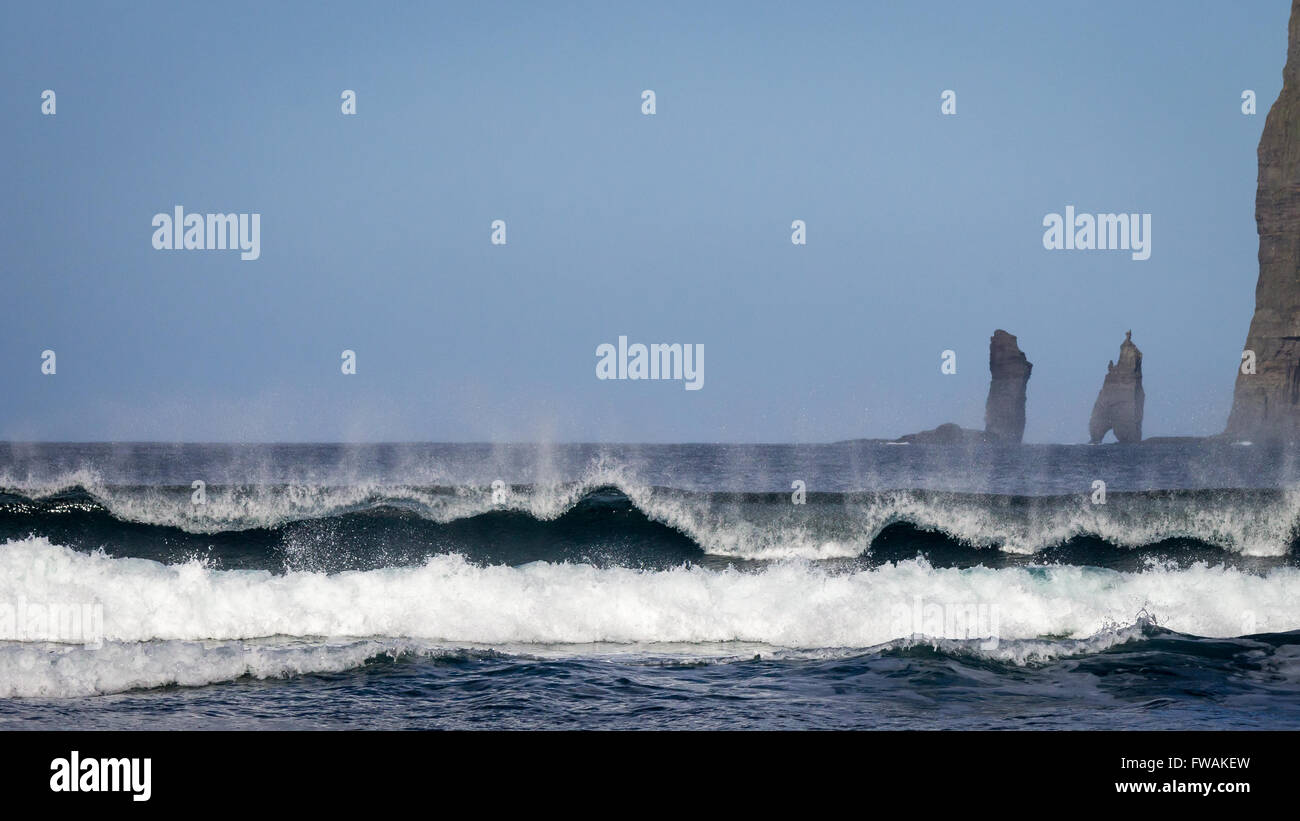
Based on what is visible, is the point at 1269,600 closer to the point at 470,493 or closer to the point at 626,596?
the point at 626,596

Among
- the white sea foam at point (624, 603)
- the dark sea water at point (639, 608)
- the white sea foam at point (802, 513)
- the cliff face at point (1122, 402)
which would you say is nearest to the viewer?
the dark sea water at point (639, 608)

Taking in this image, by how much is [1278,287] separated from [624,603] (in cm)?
14540

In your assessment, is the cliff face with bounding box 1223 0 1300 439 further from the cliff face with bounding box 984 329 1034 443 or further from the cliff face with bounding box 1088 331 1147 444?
the cliff face with bounding box 984 329 1034 443

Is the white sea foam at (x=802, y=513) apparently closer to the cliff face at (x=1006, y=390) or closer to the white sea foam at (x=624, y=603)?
the white sea foam at (x=624, y=603)

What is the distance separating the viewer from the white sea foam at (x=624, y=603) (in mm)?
13234

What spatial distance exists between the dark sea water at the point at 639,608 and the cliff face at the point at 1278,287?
122770 mm

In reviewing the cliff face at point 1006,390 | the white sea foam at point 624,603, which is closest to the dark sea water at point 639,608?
the white sea foam at point 624,603

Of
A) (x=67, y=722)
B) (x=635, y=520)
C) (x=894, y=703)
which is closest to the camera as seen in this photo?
(x=67, y=722)

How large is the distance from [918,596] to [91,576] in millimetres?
12530

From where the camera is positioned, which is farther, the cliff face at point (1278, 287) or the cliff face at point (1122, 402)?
the cliff face at point (1122, 402)

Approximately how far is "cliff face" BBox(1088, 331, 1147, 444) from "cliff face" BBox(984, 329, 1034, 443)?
1257 cm

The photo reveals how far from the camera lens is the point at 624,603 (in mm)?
13859
